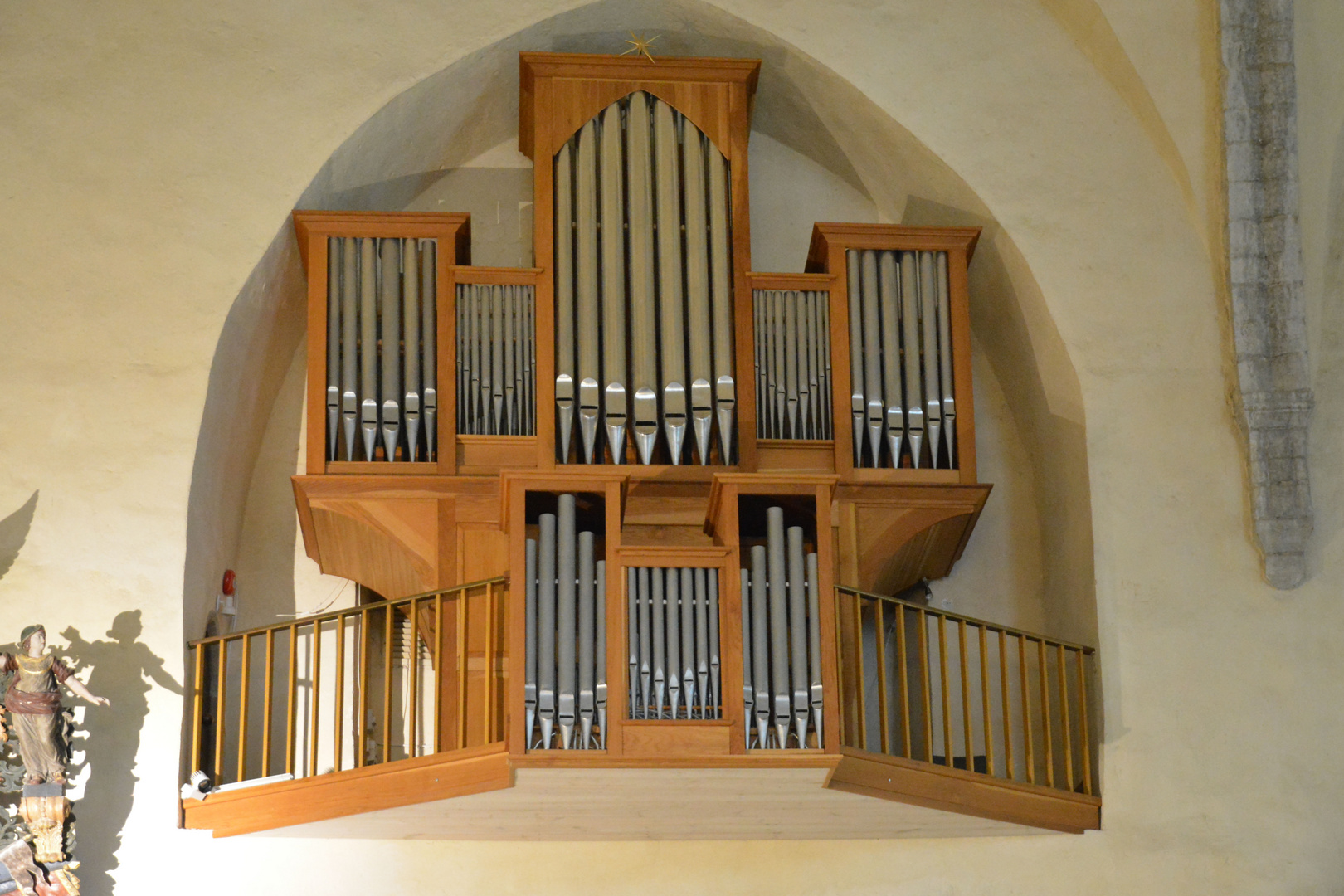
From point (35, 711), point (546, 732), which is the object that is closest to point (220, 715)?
point (35, 711)

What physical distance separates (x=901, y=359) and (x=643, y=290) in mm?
1717

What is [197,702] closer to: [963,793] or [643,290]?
[643,290]

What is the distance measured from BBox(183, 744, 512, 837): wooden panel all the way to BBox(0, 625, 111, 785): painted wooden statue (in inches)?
34.1

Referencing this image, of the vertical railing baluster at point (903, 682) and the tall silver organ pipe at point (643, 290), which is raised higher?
the tall silver organ pipe at point (643, 290)

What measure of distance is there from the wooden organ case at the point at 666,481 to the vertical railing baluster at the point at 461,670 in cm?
3

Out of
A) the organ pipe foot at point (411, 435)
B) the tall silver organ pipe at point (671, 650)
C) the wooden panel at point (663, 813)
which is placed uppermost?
the organ pipe foot at point (411, 435)

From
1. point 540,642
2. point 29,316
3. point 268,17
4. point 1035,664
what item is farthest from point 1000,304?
point 29,316

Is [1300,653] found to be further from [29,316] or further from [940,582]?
[29,316]

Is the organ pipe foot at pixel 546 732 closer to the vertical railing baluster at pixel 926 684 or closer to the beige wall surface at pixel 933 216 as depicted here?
the beige wall surface at pixel 933 216

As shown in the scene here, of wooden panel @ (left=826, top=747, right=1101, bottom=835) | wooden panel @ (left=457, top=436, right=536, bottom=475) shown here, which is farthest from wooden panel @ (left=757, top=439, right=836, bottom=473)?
wooden panel @ (left=826, top=747, right=1101, bottom=835)

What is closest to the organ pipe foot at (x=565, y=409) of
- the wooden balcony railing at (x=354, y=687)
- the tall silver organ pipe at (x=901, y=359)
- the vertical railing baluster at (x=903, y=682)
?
the wooden balcony railing at (x=354, y=687)

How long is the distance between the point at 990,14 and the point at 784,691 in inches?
197

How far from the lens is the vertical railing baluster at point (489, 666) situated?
32.2 ft

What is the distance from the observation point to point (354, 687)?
1151cm
